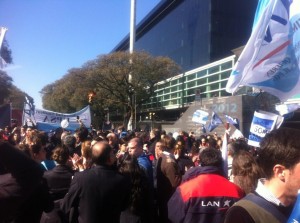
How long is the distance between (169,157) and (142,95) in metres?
40.4

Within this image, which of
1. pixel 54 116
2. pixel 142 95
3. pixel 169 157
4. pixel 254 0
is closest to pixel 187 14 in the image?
pixel 254 0

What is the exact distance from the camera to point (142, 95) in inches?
1806

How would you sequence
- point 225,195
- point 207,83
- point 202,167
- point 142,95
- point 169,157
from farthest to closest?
point 142,95
point 207,83
point 169,157
point 202,167
point 225,195

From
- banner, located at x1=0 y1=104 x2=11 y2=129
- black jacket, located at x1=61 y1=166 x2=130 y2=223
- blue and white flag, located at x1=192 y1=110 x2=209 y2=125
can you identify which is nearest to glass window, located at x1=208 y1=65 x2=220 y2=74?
blue and white flag, located at x1=192 y1=110 x2=209 y2=125

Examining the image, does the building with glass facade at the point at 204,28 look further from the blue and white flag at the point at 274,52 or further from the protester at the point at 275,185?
the protester at the point at 275,185

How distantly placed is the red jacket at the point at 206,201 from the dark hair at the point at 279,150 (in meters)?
1.68

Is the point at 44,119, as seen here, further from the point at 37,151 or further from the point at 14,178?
the point at 14,178

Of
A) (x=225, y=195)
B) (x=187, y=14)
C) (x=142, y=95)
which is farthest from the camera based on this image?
(x=187, y=14)

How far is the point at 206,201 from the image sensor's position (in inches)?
143

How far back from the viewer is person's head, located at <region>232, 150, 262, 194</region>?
12.9ft

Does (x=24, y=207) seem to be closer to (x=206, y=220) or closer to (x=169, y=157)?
(x=206, y=220)

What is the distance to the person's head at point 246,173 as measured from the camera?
12.9 ft

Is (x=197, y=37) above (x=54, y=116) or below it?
above

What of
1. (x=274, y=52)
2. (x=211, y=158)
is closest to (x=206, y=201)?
(x=211, y=158)
